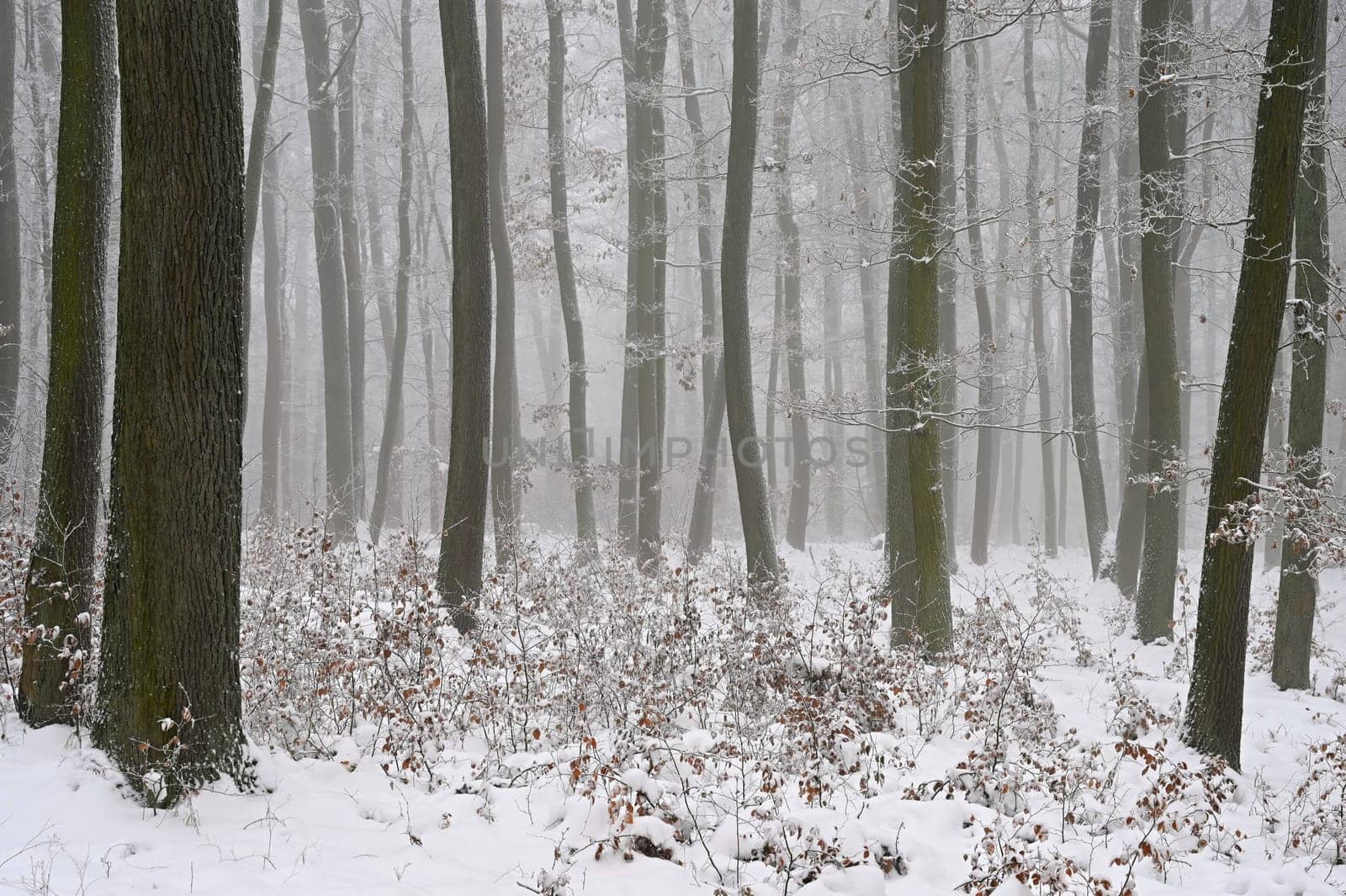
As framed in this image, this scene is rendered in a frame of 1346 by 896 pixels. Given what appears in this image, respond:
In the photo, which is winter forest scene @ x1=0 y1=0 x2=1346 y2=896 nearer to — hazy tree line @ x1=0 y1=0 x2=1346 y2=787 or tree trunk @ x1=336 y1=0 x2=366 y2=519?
hazy tree line @ x1=0 y1=0 x2=1346 y2=787

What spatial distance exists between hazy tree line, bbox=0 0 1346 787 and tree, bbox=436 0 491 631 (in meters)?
0.04

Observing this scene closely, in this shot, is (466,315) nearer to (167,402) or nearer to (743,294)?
(743,294)

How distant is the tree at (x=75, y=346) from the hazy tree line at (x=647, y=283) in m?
0.02

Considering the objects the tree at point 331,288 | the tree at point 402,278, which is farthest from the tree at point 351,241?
the tree at point 402,278

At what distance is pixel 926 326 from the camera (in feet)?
30.7

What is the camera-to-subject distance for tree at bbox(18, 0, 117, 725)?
5.70 m

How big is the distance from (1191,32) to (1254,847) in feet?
28.4

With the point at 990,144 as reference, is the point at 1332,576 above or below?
below

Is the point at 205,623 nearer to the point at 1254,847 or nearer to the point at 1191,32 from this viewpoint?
the point at 1254,847

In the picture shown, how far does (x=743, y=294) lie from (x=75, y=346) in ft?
25.2

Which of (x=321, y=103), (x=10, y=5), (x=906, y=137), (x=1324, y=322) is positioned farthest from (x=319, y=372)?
(x=1324, y=322)

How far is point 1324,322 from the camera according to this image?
1030 centimetres

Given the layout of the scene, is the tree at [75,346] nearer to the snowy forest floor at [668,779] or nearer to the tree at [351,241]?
the snowy forest floor at [668,779]

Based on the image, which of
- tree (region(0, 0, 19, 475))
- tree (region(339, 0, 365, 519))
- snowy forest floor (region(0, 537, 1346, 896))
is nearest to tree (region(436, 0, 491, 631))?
snowy forest floor (region(0, 537, 1346, 896))
